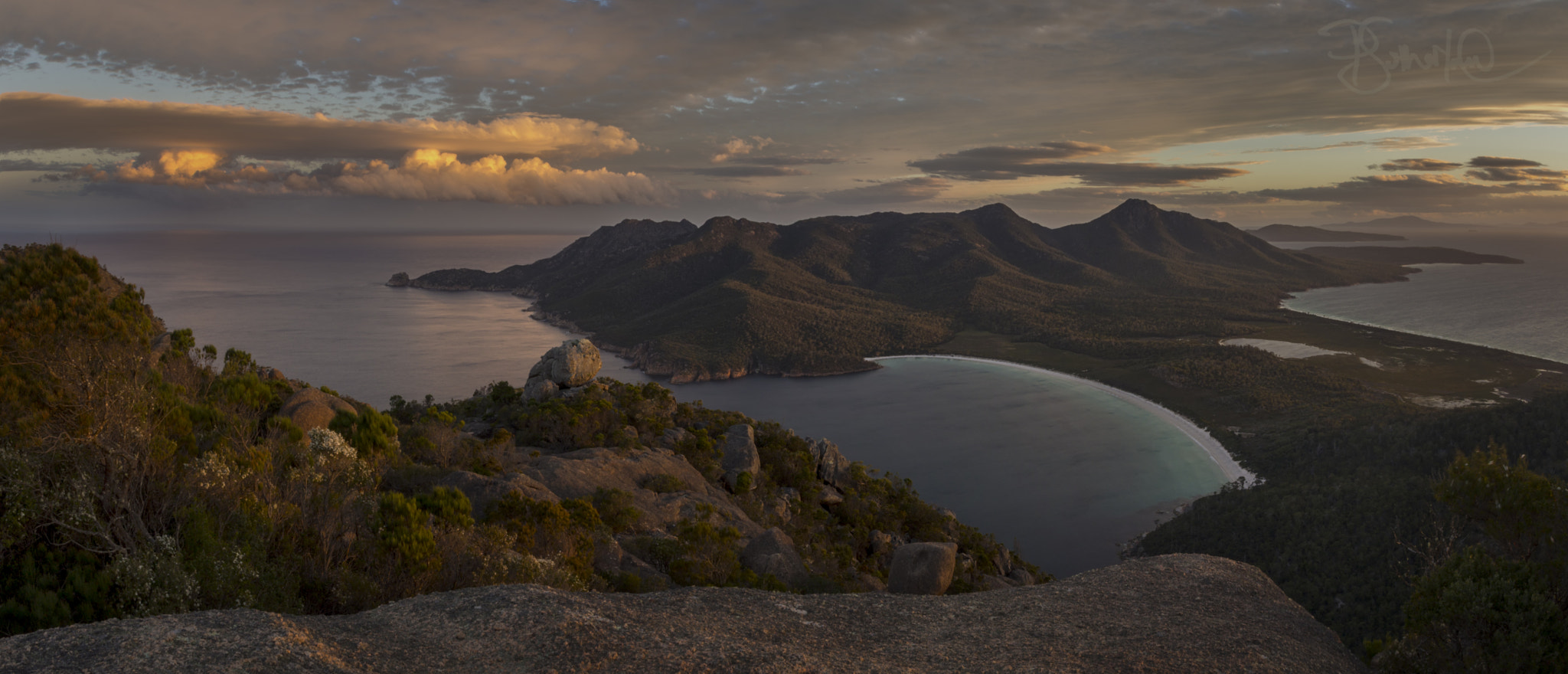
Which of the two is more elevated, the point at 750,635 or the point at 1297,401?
the point at 750,635

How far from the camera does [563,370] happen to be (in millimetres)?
48969

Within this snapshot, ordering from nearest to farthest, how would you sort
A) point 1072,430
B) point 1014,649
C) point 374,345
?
point 1014,649 < point 1072,430 < point 374,345

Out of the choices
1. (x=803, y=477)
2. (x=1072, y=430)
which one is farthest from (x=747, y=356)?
(x=803, y=477)

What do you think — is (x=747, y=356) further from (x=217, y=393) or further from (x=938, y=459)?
(x=217, y=393)

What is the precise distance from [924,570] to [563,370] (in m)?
32.8

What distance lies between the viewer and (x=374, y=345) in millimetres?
157250

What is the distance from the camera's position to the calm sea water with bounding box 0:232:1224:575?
92750 mm

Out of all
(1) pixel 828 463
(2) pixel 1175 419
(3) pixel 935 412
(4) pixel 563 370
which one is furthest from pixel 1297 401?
(4) pixel 563 370

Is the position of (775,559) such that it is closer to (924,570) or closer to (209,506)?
(924,570)

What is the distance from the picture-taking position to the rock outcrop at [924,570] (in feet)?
79.9

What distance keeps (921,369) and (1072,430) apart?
163 ft

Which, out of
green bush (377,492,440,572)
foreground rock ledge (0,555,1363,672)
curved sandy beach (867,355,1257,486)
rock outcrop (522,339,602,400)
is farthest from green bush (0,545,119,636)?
curved sandy beach (867,355,1257,486)

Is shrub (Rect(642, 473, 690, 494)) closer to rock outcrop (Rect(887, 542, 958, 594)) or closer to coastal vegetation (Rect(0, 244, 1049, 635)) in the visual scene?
coastal vegetation (Rect(0, 244, 1049, 635))

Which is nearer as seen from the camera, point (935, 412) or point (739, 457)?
point (739, 457)
